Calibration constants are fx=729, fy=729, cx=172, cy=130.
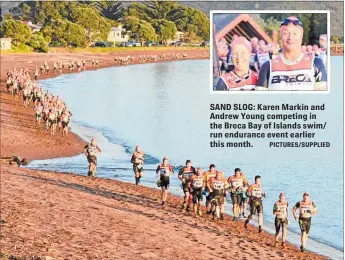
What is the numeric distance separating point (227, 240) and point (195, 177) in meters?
1.79

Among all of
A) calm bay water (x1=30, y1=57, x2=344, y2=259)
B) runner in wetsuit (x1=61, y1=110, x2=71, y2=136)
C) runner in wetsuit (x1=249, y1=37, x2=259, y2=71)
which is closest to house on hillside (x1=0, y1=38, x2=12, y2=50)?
calm bay water (x1=30, y1=57, x2=344, y2=259)

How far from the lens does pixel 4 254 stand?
455 inches

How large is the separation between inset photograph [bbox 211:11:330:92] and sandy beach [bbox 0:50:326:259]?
349 centimetres

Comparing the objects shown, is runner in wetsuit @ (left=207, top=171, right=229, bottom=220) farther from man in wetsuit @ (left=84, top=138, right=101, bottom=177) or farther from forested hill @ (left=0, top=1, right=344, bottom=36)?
man in wetsuit @ (left=84, top=138, right=101, bottom=177)

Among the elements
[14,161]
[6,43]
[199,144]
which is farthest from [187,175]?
[6,43]

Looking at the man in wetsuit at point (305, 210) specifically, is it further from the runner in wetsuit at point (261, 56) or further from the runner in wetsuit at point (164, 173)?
the runner in wetsuit at point (164, 173)

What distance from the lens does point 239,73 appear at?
41.7 feet

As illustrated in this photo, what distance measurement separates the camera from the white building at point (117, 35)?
2559 centimetres

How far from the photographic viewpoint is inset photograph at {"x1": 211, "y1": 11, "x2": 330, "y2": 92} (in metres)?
12.6

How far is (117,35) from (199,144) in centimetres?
616

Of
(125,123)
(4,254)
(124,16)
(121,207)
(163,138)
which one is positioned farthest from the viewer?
(125,123)

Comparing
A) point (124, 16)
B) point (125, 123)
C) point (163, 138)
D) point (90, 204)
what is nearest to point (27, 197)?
point (90, 204)

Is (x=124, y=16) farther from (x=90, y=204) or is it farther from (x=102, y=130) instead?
(x=102, y=130)

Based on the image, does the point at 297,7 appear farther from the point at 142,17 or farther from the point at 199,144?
the point at 199,144
